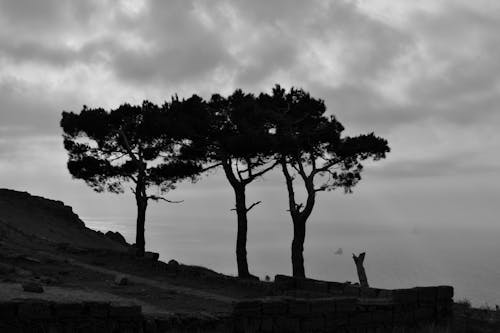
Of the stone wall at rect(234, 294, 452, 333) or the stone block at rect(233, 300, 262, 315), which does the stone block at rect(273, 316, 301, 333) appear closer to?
the stone wall at rect(234, 294, 452, 333)

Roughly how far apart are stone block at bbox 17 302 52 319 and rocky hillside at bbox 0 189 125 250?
22.9 meters

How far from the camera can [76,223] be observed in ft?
142

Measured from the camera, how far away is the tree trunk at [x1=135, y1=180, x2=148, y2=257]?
109ft

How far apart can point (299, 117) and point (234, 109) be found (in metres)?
3.04

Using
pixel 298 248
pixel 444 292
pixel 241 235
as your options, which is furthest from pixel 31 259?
pixel 444 292

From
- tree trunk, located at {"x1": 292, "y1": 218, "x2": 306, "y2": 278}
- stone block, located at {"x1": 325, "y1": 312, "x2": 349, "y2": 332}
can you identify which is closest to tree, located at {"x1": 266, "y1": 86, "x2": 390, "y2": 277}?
tree trunk, located at {"x1": 292, "y1": 218, "x2": 306, "y2": 278}

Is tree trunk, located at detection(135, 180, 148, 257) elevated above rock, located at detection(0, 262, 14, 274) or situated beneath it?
elevated above

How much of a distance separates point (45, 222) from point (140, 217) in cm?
1003

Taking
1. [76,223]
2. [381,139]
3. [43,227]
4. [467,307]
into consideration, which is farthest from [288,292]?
[76,223]

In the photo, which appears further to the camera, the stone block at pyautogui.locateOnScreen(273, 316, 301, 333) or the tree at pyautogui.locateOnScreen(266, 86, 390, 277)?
the tree at pyautogui.locateOnScreen(266, 86, 390, 277)

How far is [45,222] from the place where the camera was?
1594 inches

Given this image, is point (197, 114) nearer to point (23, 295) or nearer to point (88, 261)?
point (88, 261)

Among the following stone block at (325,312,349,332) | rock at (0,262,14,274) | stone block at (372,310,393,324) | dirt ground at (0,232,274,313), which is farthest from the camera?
rock at (0,262,14,274)

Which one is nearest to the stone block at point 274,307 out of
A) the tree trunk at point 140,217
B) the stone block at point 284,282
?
the stone block at point 284,282
